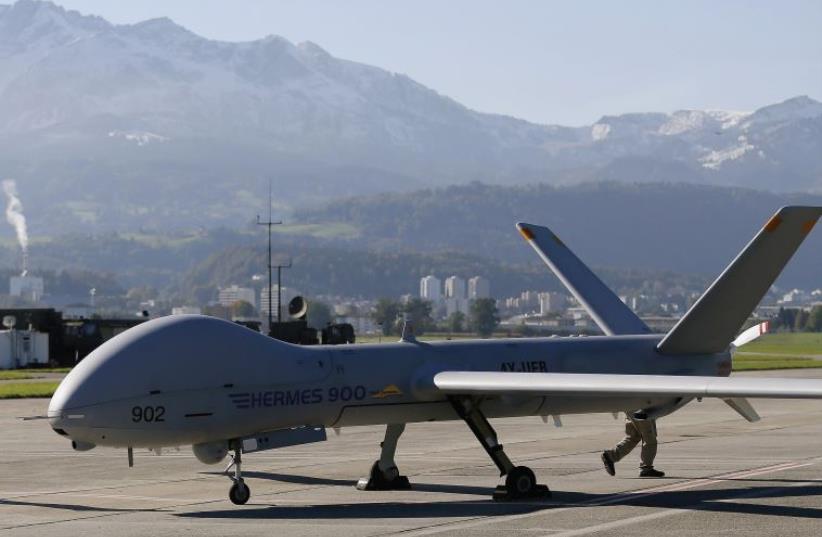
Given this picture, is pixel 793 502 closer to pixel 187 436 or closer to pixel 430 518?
pixel 430 518

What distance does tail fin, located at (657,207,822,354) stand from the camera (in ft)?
88.5

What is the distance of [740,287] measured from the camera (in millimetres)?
27281

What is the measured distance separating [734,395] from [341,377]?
6546 millimetres

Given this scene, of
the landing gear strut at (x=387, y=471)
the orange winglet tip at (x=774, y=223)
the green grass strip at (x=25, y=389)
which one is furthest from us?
the green grass strip at (x=25, y=389)

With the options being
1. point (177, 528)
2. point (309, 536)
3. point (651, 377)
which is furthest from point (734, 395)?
point (177, 528)

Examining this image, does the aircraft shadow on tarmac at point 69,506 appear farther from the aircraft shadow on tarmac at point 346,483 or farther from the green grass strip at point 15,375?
the green grass strip at point 15,375

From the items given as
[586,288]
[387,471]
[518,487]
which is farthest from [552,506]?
[586,288]

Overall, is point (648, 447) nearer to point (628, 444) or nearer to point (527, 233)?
point (628, 444)

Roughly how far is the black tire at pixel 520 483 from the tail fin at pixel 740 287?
4.53 meters

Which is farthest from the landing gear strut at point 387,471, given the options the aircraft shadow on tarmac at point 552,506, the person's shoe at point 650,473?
the person's shoe at point 650,473

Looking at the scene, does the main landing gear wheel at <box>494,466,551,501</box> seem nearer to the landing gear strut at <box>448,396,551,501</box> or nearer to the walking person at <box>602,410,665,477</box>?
the landing gear strut at <box>448,396,551,501</box>

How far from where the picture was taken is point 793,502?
23.9 metres

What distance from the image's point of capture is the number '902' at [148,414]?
73.9 feet

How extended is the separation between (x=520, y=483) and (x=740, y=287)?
19.2ft
